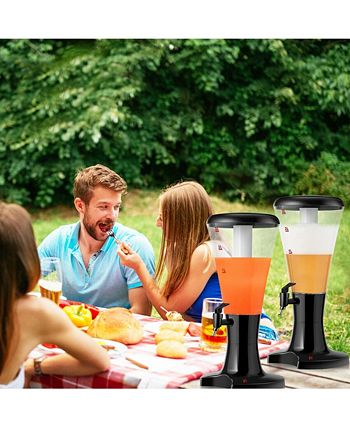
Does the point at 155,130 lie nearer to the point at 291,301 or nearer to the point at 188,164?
the point at 188,164

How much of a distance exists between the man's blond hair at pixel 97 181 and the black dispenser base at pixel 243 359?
902 millimetres

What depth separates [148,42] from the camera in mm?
7090

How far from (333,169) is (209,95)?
1330mm

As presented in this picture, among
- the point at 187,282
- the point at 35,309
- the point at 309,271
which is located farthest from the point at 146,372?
the point at 187,282

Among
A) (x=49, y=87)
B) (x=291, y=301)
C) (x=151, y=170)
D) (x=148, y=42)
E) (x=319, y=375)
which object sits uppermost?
(x=148, y=42)

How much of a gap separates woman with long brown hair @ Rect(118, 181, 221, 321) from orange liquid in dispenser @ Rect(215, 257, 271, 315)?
2.06 ft

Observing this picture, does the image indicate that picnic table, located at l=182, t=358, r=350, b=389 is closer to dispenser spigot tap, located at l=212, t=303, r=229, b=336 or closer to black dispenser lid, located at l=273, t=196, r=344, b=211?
dispenser spigot tap, located at l=212, t=303, r=229, b=336

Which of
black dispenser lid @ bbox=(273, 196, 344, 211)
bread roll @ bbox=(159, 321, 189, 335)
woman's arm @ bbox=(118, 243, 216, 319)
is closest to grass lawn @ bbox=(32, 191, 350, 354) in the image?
woman's arm @ bbox=(118, 243, 216, 319)

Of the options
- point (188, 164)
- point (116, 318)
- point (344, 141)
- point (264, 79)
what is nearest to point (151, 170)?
point (188, 164)

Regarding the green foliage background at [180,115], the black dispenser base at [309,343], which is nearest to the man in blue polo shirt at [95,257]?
the black dispenser base at [309,343]

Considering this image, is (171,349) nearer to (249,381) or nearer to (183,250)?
(249,381)

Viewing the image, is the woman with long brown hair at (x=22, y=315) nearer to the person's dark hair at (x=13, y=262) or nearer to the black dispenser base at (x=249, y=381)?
Answer: the person's dark hair at (x=13, y=262)

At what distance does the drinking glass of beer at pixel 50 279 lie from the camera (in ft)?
6.66

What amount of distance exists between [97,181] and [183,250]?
1.24 ft
